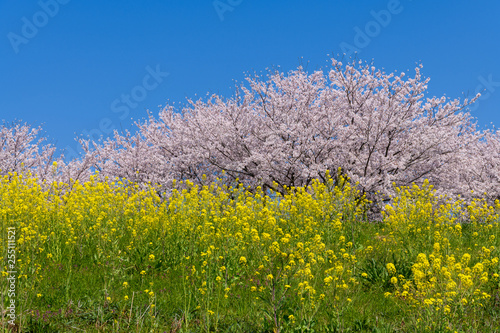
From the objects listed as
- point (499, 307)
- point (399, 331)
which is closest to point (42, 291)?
point (399, 331)

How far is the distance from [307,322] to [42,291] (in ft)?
12.1

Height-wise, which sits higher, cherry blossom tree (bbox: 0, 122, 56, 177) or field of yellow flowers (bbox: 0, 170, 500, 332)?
cherry blossom tree (bbox: 0, 122, 56, 177)

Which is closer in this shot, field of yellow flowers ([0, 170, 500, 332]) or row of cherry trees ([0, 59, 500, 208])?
field of yellow flowers ([0, 170, 500, 332])

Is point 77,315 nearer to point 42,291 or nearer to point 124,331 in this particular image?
point 124,331

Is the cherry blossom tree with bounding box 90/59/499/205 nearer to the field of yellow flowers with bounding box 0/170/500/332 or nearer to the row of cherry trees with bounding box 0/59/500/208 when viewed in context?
the row of cherry trees with bounding box 0/59/500/208

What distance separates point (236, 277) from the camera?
5727mm

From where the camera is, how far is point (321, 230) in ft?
26.9

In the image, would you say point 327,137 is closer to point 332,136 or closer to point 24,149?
point 332,136

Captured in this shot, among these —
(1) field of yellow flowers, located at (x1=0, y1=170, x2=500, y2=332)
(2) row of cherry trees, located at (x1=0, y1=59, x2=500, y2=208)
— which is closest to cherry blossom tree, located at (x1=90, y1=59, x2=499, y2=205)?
(2) row of cherry trees, located at (x1=0, y1=59, x2=500, y2=208)

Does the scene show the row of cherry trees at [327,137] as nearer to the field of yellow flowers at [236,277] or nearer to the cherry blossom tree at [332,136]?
the cherry blossom tree at [332,136]

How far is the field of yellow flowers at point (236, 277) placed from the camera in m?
4.56

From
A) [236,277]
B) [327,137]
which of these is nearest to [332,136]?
[327,137]

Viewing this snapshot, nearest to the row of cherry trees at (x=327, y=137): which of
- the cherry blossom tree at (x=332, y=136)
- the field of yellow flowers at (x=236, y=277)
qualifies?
the cherry blossom tree at (x=332, y=136)

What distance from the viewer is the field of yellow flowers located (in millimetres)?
4562
